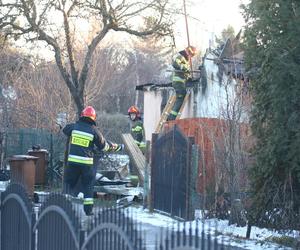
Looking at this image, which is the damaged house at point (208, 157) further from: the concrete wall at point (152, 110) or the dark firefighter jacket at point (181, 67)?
the concrete wall at point (152, 110)

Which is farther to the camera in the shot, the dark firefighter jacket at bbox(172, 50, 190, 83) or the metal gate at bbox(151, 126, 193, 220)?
the dark firefighter jacket at bbox(172, 50, 190, 83)

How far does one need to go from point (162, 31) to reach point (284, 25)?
9778mm

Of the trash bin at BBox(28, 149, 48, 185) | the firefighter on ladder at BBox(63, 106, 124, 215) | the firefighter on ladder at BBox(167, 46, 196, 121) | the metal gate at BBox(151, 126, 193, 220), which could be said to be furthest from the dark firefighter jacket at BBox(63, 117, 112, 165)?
the trash bin at BBox(28, 149, 48, 185)

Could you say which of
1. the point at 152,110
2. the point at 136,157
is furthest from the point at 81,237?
the point at 152,110

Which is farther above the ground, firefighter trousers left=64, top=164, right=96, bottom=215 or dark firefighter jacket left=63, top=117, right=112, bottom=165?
dark firefighter jacket left=63, top=117, right=112, bottom=165

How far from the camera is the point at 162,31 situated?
18.3 metres

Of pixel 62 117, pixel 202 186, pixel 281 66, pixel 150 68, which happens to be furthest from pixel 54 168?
pixel 150 68

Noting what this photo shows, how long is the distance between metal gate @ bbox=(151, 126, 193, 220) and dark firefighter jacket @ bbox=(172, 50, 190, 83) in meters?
5.63

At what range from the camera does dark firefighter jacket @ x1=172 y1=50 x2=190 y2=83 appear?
57.6 ft

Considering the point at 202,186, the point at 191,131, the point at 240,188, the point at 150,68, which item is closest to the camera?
the point at 240,188

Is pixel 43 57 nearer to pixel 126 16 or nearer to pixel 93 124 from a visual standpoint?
pixel 126 16

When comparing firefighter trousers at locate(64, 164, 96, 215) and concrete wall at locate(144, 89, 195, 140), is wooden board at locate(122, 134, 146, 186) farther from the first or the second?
concrete wall at locate(144, 89, 195, 140)

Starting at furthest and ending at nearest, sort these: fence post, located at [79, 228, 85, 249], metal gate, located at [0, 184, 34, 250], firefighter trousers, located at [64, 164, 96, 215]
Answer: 1. firefighter trousers, located at [64, 164, 96, 215]
2. metal gate, located at [0, 184, 34, 250]
3. fence post, located at [79, 228, 85, 249]

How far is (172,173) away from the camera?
450 inches
